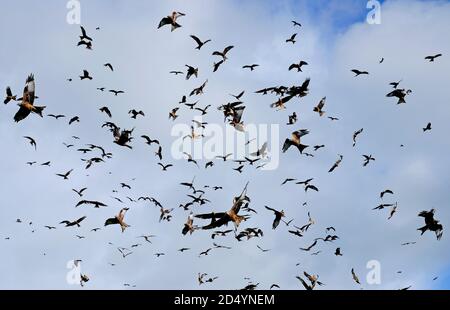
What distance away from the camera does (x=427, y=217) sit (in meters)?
20.8

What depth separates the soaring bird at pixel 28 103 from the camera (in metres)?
17.8

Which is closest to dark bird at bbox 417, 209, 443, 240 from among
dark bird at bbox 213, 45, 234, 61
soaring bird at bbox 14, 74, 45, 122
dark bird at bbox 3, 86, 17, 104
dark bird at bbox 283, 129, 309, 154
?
dark bird at bbox 283, 129, 309, 154

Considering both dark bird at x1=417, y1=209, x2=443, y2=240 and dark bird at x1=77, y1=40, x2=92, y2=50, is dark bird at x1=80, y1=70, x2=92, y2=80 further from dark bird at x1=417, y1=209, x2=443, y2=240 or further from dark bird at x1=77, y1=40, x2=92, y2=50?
dark bird at x1=417, y1=209, x2=443, y2=240

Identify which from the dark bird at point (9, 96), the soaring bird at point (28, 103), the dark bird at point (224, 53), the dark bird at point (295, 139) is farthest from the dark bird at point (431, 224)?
the dark bird at point (9, 96)

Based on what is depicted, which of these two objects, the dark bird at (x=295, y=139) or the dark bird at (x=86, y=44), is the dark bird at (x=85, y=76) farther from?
the dark bird at (x=295, y=139)

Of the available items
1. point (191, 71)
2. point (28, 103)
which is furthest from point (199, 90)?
point (28, 103)

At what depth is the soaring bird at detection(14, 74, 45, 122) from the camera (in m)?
17.8

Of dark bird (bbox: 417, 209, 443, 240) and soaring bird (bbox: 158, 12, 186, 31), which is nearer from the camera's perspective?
dark bird (bbox: 417, 209, 443, 240)
